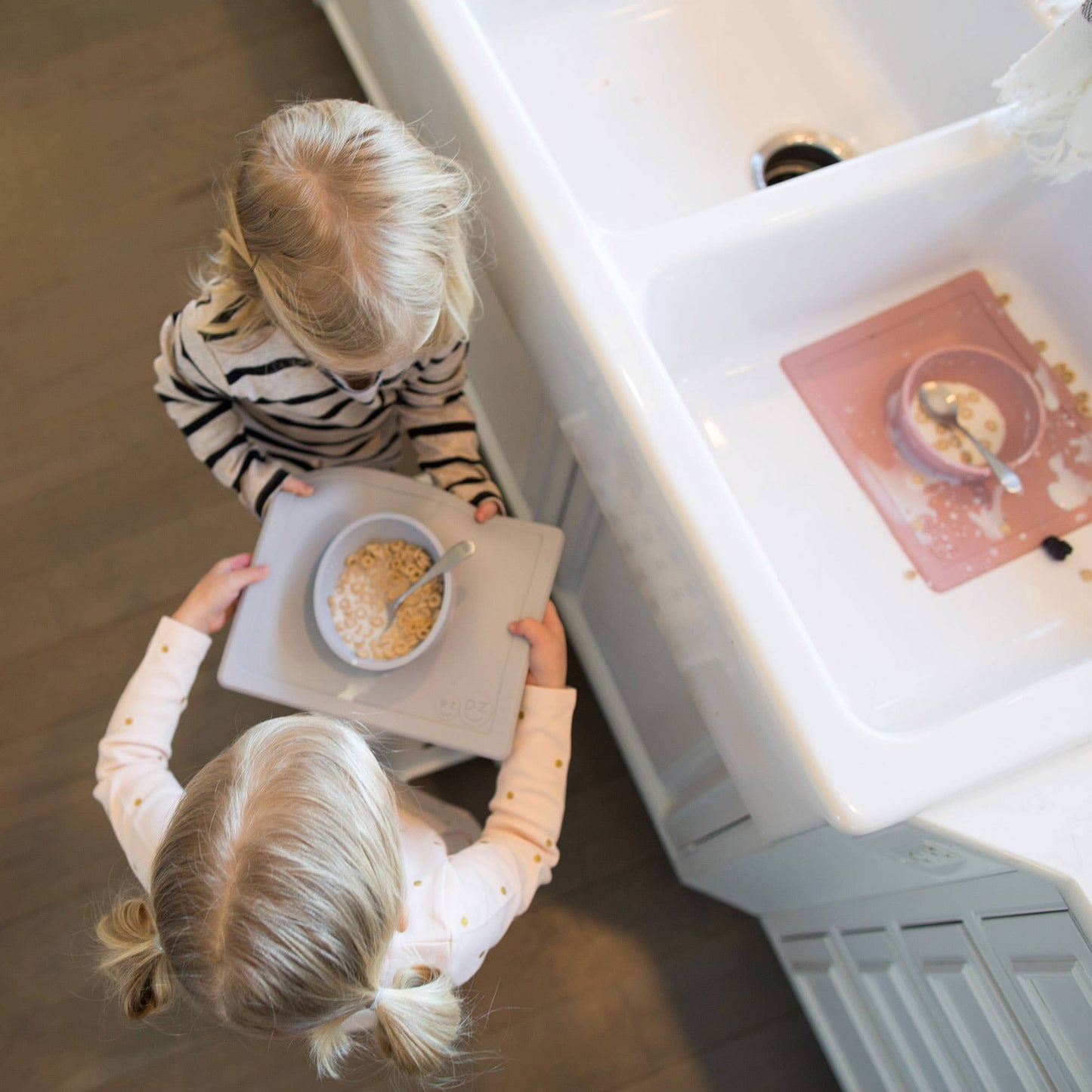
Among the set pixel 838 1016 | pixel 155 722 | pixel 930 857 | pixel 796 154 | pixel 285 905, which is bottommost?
pixel 838 1016

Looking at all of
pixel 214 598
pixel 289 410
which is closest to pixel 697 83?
pixel 289 410

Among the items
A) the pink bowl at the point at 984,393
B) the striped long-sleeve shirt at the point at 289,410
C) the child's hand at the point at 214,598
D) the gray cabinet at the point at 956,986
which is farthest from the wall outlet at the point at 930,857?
the child's hand at the point at 214,598

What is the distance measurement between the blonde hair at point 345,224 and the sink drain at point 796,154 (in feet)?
1.12

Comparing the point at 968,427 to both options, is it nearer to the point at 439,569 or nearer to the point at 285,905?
the point at 439,569

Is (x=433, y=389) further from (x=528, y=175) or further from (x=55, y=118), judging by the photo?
(x=55, y=118)

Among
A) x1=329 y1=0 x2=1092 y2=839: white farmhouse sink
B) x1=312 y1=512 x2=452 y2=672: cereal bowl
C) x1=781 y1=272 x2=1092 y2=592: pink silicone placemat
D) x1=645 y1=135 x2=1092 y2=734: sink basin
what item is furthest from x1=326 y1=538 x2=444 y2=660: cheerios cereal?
x1=781 y1=272 x2=1092 y2=592: pink silicone placemat

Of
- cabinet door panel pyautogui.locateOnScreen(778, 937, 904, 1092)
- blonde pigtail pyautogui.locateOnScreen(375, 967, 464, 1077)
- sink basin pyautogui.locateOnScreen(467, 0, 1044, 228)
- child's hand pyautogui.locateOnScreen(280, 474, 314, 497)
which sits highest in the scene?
sink basin pyautogui.locateOnScreen(467, 0, 1044, 228)

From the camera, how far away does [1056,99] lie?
2.21ft

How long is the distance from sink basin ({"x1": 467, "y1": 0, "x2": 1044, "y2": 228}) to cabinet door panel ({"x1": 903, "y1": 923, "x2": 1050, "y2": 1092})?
794 millimetres

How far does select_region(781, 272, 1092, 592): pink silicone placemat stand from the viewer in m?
0.77

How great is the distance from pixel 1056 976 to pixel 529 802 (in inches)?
19.0

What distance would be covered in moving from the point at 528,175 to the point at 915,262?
402 mm

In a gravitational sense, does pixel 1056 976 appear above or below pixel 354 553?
below

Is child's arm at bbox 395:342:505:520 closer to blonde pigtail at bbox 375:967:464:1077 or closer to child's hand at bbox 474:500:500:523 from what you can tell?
child's hand at bbox 474:500:500:523
